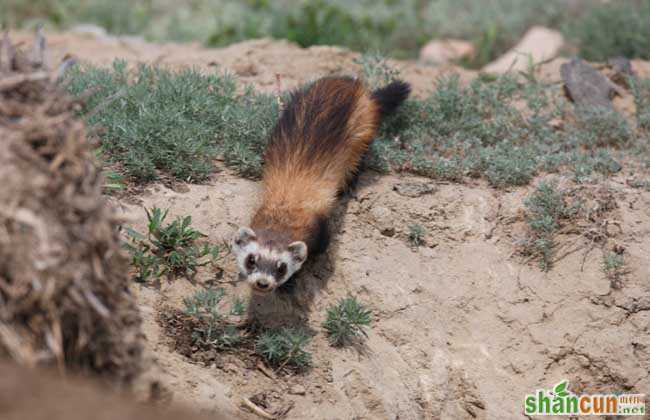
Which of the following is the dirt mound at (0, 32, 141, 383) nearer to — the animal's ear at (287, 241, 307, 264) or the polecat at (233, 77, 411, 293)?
the polecat at (233, 77, 411, 293)

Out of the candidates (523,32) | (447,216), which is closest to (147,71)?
(447,216)

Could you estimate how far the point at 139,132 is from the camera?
5.25m

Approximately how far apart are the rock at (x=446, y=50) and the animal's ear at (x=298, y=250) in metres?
4.87

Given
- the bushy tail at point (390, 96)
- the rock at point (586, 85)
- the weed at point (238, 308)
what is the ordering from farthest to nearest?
the rock at point (586, 85) → the bushy tail at point (390, 96) → the weed at point (238, 308)

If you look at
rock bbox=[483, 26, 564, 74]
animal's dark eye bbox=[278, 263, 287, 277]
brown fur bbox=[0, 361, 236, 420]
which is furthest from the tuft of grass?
brown fur bbox=[0, 361, 236, 420]

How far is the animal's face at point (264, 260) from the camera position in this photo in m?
4.61

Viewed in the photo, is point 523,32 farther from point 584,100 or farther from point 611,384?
point 611,384

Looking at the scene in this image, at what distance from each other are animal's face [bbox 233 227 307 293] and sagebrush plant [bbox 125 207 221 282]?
18 cm

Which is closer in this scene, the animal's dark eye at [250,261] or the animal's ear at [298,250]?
the animal's dark eye at [250,261]

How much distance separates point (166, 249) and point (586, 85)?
14.3 ft

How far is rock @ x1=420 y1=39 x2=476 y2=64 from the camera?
925 cm

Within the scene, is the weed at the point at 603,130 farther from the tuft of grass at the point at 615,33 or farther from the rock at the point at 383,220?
the tuft of grass at the point at 615,33

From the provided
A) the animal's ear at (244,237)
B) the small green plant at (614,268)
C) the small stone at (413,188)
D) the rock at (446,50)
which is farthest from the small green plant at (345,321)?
the rock at (446,50)

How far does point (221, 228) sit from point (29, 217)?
8.23 ft
